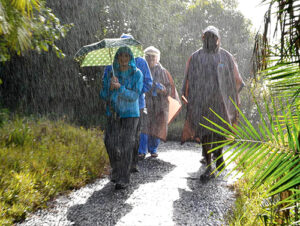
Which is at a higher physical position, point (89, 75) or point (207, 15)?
point (207, 15)

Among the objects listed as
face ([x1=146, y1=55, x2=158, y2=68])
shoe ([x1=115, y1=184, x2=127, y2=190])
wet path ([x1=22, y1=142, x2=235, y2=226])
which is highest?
face ([x1=146, y1=55, x2=158, y2=68])

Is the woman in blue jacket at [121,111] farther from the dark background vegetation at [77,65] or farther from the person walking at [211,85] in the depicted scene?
the dark background vegetation at [77,65]

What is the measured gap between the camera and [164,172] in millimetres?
5867

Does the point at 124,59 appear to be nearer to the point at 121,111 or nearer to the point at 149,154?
the point at 121,111

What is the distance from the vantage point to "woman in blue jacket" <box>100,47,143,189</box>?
449 centimetres

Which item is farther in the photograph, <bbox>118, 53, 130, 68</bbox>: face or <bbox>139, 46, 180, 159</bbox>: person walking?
<bbox>139, 46, 180, 159</bbox>: person walking

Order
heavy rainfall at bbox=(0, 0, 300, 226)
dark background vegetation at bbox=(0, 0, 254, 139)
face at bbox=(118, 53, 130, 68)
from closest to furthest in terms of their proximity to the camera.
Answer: heavy rainfall at bbox=(0, 0, 300, 226), face at bbox=(118, 53, 130, 68), dark background vegetation at bbox=(0, 0, 254, 139)

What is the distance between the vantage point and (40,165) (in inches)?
182

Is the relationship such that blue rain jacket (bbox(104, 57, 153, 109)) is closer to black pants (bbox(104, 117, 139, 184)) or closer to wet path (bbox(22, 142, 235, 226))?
black pants (bbox(104, 117, 139, 184))

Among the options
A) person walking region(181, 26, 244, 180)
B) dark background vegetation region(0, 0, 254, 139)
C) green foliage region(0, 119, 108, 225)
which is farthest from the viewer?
dark background vegetation region(0, 0, 254, 139)

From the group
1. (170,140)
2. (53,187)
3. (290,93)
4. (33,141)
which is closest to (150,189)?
(53,187)

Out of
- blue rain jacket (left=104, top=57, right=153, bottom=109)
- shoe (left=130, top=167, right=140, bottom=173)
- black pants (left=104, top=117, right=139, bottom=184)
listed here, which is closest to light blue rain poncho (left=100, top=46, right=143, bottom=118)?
black pants (left=104, top=117, right=139, bottom=184)

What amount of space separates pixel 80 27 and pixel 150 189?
29.5 ft

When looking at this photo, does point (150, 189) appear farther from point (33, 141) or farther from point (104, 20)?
point (104, 20)
